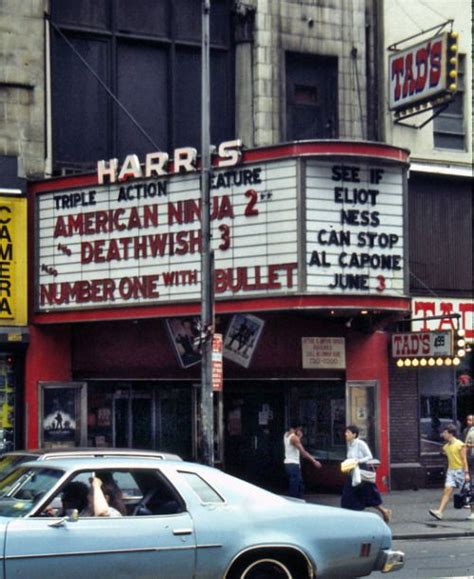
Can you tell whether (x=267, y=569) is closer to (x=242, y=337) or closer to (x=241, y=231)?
(x=241, y=231)

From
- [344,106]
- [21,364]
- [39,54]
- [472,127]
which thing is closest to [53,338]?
[21,364]

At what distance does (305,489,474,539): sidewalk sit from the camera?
22.0 metres

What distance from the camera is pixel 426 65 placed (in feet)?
92.6

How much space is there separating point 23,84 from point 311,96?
23.2 feet

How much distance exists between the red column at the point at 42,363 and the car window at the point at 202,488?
1457cm

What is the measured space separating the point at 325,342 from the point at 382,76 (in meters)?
6.67

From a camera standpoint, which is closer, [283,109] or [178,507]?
[178,507]

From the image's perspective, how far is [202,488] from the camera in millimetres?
11797

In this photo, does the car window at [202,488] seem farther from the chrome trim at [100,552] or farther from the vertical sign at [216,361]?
the vertical sign at [216,361]

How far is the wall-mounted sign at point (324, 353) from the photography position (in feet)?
91.2

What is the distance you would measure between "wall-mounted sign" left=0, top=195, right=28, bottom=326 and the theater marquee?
0.36m

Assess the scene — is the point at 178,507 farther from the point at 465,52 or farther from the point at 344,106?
the point at 465,52

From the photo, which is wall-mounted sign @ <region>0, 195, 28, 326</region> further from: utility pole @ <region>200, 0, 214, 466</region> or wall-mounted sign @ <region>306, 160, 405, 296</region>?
wall-mounted sign @ <region>306, 160, 405, 296</region>

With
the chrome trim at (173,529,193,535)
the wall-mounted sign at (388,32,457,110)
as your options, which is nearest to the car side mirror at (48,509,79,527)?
the chrome trim at (173,529,193,535)
